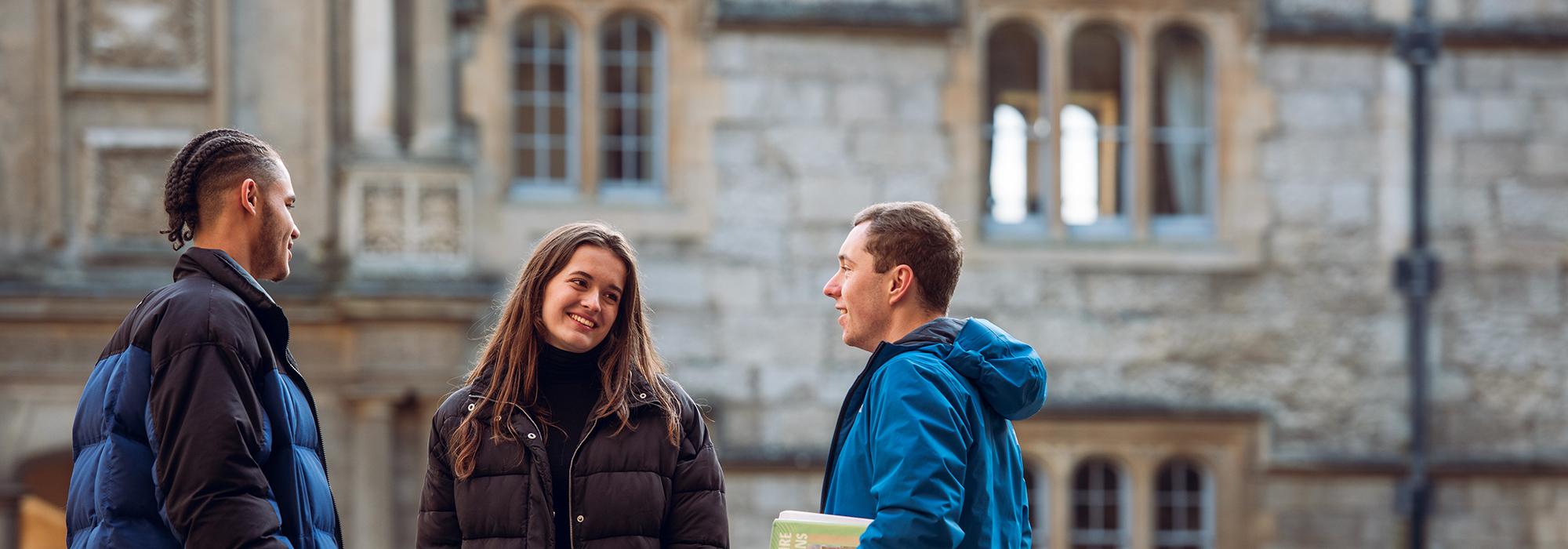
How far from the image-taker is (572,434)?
136 inches

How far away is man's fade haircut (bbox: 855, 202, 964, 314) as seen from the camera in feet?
11.1

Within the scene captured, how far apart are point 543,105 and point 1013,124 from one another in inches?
106

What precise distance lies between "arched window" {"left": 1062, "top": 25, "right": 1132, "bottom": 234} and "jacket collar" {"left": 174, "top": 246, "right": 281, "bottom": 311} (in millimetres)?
7385

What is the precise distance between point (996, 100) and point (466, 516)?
23.4 feet

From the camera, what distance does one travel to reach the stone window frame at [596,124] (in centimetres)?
956

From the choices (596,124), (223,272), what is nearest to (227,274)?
(223,272)

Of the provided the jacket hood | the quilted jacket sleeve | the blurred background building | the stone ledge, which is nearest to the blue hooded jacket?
the jacket hood

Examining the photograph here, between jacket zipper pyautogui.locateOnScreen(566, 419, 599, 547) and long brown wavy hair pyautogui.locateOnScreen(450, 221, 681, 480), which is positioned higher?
long brown wavy hair pyautogui.locateOnScreen(450, 221, 681, 480)

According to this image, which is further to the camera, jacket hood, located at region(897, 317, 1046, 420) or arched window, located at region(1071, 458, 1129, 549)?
arched window, located at region(1071, 458, 1129, 549)

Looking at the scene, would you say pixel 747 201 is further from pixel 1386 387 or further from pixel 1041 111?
pixel 1386 387

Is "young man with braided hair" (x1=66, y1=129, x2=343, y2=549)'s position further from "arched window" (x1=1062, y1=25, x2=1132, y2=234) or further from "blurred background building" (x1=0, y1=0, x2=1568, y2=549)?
"arched window" (x1=1062, y1=25, x2=1132, y2=234)

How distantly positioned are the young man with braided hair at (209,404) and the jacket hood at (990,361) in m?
1.17

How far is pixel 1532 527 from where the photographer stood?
32.9 ft

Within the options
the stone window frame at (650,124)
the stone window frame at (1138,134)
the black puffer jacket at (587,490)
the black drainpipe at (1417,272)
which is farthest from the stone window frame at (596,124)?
the black puffer jacket at (587,490)
